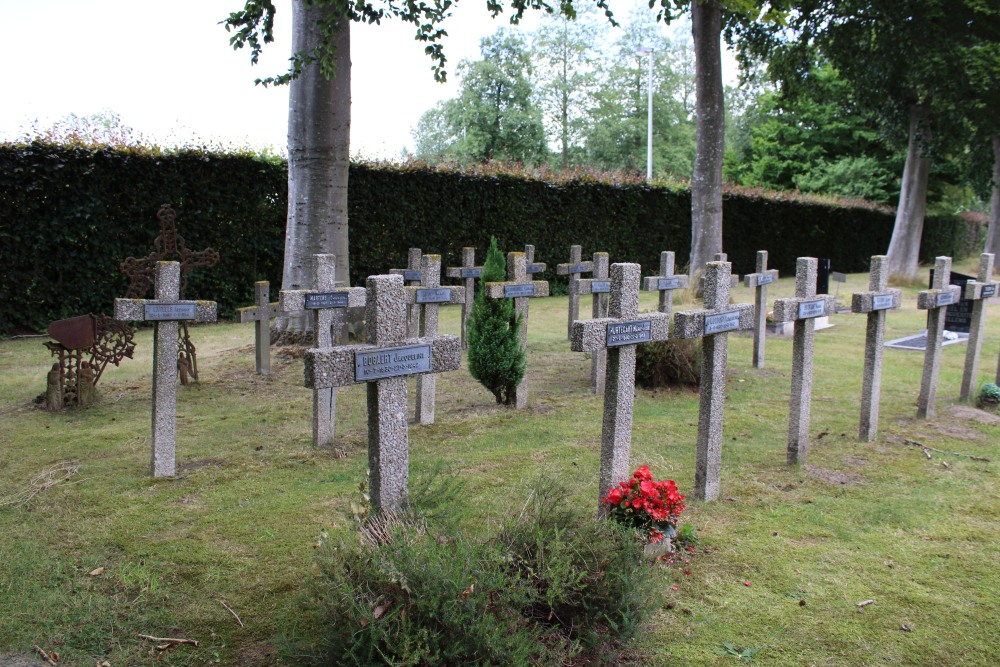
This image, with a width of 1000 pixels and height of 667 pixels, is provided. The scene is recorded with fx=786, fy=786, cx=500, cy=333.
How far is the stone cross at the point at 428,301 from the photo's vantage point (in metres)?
7.11

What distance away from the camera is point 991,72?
60.5ft

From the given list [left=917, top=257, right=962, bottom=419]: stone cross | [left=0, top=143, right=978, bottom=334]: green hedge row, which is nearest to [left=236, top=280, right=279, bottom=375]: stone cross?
[left=0, top=143, right=978, bottom=334]: green hedge row

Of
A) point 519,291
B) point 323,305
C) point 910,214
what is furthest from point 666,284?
point 910,214

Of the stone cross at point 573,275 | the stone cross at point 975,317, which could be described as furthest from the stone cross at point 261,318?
the stone cross at point 975,317

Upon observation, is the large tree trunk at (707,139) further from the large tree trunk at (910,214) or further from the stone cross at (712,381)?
the large tree trunk at (910,214)

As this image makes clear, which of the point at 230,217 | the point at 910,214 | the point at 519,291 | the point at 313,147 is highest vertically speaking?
the point at 910,214

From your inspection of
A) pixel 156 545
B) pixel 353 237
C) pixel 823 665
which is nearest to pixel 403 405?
pixel 156 545

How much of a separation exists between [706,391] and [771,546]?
1092mm

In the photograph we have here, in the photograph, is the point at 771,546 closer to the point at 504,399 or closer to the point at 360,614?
the point at 360,614

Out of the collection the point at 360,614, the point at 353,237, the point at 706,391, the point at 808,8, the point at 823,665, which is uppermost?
the point at 808,8

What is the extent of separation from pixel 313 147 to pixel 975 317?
7.96m

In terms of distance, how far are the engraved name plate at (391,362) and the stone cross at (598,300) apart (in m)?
3.71

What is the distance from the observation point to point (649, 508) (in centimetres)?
414

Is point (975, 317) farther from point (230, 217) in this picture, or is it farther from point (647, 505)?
point (230, 217)
